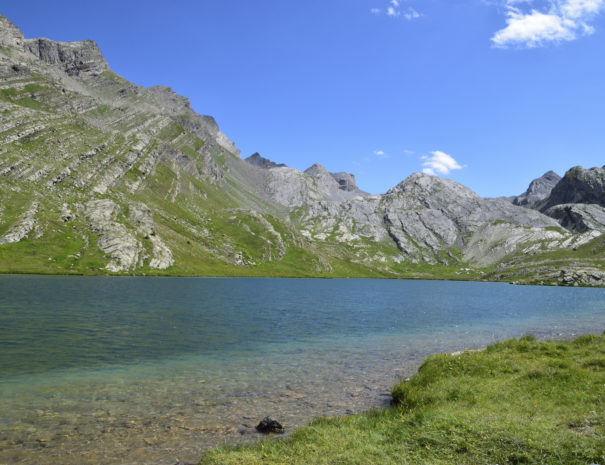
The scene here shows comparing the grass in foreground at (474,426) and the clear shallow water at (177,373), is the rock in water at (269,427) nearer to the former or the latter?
the clear shallow water at (177,373)

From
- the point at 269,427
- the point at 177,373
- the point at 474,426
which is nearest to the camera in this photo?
the point at 474,426

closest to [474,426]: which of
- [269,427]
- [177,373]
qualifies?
[269,427]

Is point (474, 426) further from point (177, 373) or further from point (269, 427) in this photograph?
point (177, 373)

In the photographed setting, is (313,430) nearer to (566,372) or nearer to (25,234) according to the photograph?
(566,372)

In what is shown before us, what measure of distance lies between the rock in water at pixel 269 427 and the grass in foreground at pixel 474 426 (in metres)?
1.96

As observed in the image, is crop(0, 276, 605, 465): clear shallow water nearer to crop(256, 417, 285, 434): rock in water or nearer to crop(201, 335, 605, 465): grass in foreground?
crop(256, 417, 285, 434): rock in water

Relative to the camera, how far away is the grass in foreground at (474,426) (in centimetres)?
1241

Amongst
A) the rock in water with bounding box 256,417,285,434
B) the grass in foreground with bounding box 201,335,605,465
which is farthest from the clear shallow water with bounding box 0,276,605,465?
the grass in foreground with bounding box 201,335,605,465

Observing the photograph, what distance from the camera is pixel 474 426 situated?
568 inches

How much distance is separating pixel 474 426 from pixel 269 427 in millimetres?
9774

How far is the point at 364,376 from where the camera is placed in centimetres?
2969

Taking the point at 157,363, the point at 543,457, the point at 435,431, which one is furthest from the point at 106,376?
the point at 543,457

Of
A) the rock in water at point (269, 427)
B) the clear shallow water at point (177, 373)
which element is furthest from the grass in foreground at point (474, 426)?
the clear shallow water at point (177, 373)

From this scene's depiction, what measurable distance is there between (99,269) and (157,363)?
16683cm
